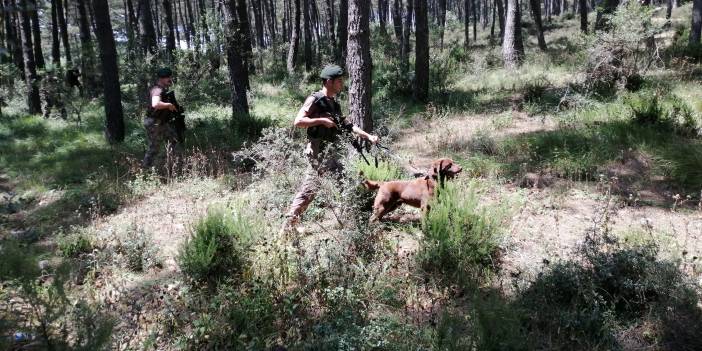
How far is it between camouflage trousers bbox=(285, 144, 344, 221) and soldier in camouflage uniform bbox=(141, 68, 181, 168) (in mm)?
3260

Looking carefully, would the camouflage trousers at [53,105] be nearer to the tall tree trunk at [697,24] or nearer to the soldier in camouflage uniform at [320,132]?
the soldier in camouflage uniform at [320,132]

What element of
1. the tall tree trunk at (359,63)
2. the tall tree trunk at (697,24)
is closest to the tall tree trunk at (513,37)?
the tall tree trunk at (697,24)

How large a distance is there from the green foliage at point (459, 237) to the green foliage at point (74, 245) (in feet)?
11.9

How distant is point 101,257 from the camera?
467cm

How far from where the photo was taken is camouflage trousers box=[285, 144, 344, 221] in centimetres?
502

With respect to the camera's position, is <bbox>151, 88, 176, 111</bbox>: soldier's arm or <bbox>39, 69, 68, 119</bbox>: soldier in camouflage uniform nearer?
<bbox>151, 88, 176, 111</bbox>: soldier's arm

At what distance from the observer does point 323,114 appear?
5.10 m

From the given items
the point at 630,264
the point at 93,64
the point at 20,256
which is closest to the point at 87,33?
the point at 93,64

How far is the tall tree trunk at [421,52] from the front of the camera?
1143 cm

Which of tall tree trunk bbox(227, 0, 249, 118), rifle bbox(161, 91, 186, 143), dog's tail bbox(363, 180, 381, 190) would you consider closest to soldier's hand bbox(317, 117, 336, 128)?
dog's tail bbox(363, 180, 381, 190)

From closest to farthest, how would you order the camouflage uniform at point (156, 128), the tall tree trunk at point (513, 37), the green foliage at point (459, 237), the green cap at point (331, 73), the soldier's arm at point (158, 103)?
the green foliage at point (459, 237) → the green cap at point (331, 73) → the soldier's arm at point (158, 103) → the camouflage uniform at point (156, 128) → the tall tree trunk at point (513, 37)

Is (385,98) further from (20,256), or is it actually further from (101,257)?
(20,256)

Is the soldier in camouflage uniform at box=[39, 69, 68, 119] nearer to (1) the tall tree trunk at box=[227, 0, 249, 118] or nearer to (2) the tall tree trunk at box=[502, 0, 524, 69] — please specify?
(1) the tall tree trunk at box=[227, 0, 249, 118]

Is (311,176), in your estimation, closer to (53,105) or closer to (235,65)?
(235,65)
